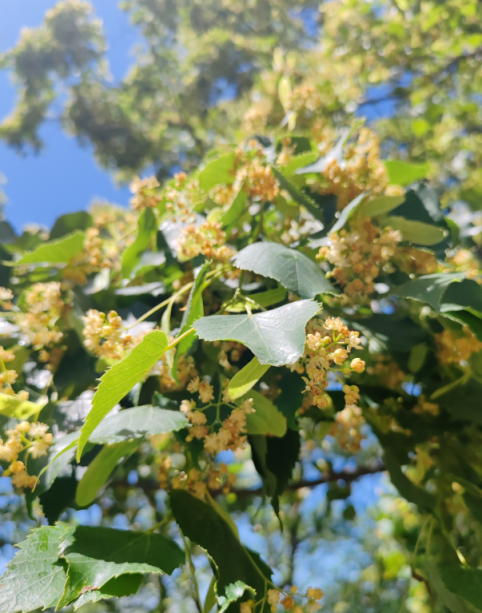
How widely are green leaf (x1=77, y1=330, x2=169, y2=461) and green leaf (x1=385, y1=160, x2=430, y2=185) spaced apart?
815 mm

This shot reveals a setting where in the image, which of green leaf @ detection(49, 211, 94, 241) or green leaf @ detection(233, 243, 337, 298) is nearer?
green leaf @ detection(233, 243, 337, 298)

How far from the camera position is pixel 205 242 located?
2.69 feet

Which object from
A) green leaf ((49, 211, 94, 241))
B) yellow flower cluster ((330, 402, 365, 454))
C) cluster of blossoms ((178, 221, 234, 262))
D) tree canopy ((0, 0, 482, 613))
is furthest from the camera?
green leaf ((49, 211, 94, 241))

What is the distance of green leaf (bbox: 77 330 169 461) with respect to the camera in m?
0.55

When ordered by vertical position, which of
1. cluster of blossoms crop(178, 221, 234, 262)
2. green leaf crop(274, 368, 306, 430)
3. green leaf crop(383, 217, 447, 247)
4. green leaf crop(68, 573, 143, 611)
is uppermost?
cluster of blossoms crop(178, 221, 234, 262)

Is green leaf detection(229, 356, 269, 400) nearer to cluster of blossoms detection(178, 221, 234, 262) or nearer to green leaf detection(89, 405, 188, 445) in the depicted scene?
green leaf detection(89, 405, 188, 445)

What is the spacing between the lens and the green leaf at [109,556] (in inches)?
22.3

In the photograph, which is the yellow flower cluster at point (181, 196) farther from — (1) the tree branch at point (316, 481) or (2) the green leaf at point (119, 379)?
(1) the tree branch at point (316, 481)

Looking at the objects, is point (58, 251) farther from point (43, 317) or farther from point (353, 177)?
point (353, 177)

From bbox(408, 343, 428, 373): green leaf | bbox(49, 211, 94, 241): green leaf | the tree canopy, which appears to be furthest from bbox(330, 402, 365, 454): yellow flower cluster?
bbox(49, 211, 94, 241): green leaf

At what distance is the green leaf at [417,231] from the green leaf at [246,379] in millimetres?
515

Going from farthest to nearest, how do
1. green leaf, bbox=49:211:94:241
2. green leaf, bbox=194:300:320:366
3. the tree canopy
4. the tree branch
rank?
the tree branch < green leaf, bbox=49:211:94:241 < the tree canopy < green leaf, bbox=194:300:320:366

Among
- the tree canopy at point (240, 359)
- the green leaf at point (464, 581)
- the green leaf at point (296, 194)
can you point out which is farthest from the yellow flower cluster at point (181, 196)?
the green leaf at point (464, 581)

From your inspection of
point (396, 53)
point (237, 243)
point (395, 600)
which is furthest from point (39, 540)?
point (395, 600)
